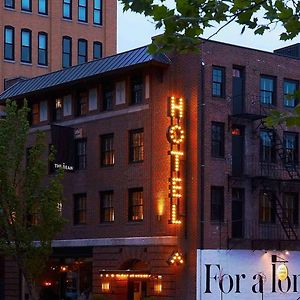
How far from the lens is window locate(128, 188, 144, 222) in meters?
42.7

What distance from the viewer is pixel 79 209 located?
47656 mm

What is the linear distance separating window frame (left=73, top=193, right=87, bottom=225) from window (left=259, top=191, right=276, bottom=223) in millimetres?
9999

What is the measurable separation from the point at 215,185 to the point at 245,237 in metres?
3.02

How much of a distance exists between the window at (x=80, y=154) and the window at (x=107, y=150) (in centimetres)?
155

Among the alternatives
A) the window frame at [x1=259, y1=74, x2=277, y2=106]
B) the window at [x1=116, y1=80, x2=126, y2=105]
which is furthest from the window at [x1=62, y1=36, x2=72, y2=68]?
the window frame at [x1=259, y1=74, x2=277, y2=106]

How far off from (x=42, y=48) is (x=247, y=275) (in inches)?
1329

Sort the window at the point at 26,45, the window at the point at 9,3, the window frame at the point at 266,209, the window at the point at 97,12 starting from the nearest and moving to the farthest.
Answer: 1. the window frame at the point at 266,209
2. the window at the point at 26,45
3. the window at the point at 9,3
4. the window at the point at 97,12

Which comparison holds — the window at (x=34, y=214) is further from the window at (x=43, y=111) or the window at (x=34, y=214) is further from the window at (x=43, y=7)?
the window at (x=43, y=7)

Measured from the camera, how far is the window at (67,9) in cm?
7144

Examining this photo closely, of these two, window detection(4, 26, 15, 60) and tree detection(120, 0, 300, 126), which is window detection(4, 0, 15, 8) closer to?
window detection(4, 26, 15, 60)

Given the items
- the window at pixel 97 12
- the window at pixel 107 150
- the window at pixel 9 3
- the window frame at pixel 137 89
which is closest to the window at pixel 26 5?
the window at pixel 9 3

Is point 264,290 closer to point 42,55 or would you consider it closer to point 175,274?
point 175,274

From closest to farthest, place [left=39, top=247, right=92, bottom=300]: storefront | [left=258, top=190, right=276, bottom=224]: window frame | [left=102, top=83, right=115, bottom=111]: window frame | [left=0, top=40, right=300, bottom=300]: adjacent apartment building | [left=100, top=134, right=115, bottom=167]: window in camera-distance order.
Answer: [left=0, top=40, right=300, bottom=300]: adjacent apartment building → [left=258, top=190, right=276, bottom=224]: window frame → [left=100, top=134, right=115, bottom=167]: window → [left=102, top=83, right=115, bottom=111]: window frame → [left=39, top=247, right=92, bottom=300]: storefront

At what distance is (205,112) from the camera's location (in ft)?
133
